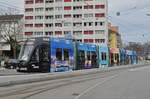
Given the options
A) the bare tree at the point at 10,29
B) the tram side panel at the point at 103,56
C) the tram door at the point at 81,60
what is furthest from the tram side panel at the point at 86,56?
the bare tree at the point at 10,29

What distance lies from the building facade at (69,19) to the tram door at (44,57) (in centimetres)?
4586

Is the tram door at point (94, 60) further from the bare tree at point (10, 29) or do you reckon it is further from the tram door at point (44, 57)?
the bare tree at point (10, 29)

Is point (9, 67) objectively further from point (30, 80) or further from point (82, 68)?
point (30, 80)

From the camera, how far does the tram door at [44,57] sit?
1970 centimetres

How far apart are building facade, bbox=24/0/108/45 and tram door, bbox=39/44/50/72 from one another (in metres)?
45.9

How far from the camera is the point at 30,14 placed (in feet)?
232

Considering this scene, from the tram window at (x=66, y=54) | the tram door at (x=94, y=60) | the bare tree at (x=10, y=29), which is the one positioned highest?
the bare tree at (x=10, y=29)

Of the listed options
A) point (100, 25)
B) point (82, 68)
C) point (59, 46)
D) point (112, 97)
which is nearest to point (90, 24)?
point (100, 25)

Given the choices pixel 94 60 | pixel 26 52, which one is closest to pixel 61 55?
pixel 26 52

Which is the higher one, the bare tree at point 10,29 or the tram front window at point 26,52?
the bare tree at point 10,29

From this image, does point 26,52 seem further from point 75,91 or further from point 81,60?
point 75,91

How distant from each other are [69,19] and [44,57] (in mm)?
49531

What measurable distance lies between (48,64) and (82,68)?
7.51 m

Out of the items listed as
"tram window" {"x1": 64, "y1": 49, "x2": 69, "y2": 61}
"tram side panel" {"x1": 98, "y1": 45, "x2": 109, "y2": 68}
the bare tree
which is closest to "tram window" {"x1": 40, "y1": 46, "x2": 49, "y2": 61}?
"tram window" {"x1": 64, "y1": 49, "x2": 69, "y2": 61}
